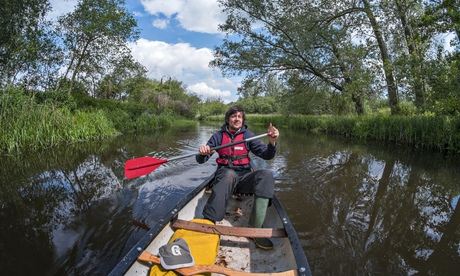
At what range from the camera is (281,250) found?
2.95 m

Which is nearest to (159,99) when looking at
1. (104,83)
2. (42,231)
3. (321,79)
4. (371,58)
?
(104,83)

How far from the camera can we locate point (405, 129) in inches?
493

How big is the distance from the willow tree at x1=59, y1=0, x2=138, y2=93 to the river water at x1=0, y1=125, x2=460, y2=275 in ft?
28.5

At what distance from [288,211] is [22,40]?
11.4 meters

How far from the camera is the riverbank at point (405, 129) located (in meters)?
10.3

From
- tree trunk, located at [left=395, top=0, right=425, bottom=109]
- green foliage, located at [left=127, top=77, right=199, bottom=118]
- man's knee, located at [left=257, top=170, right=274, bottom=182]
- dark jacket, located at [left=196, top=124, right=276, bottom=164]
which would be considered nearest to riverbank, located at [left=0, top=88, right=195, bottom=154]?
dark jacket, located at [left=196, top=124, right=276, bottom=164]

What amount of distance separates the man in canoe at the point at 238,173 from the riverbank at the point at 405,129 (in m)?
8.72

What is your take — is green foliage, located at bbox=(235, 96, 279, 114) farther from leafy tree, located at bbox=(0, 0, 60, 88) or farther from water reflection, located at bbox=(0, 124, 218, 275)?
water reflection, located at bbox=(0, 124, 218, 275)

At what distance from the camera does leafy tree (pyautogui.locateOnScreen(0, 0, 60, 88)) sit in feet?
36.1

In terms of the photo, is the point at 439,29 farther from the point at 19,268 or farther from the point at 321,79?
the point at 19,268

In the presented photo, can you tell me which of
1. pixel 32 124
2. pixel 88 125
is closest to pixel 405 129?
pixel 88 125

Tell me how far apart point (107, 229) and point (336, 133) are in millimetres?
17727

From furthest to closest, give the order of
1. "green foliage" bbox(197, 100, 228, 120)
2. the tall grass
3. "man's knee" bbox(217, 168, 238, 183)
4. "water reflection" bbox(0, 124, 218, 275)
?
"green foliage" bbox(197, 100, 228, 120)
the tall grass
"man's knee" bbox(217, 168, 238, 183)
"water reflection" bbox(0, 124, 218, 275)

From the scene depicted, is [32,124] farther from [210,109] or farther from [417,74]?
[210,109]
